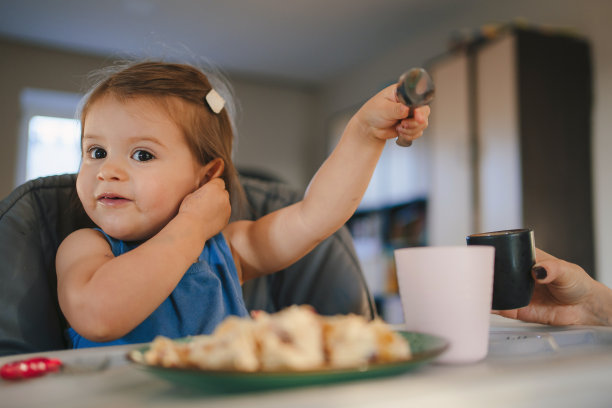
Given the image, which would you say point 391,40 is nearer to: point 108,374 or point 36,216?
point 36,216

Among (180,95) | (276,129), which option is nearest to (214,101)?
(180,95)

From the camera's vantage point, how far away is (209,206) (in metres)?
0.84

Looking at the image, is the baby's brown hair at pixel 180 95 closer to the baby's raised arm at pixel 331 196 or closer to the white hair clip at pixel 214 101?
the white hair clip at pixel 214 101

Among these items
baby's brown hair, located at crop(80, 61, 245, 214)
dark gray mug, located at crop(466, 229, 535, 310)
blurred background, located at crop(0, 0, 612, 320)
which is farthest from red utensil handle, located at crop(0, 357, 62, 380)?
blurred background, located at crop(0, 0, 612, 320)

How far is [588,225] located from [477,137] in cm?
78

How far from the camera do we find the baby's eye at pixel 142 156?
845 millimetres

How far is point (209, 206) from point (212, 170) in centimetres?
16

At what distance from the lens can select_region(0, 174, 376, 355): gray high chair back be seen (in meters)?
0.76

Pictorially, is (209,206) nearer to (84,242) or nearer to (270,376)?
(84,242)

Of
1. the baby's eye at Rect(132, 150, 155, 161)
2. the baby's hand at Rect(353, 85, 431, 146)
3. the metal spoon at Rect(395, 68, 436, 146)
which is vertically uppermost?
the baby's hand at Rect(353, 85, 431, 146)

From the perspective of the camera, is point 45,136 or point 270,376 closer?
point 270,376

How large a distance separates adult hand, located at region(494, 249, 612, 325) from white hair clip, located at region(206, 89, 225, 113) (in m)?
0.60

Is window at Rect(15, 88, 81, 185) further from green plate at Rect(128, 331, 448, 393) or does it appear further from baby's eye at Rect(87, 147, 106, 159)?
green plate at Rect(128, 331, 448, 393)

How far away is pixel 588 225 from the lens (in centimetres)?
288
